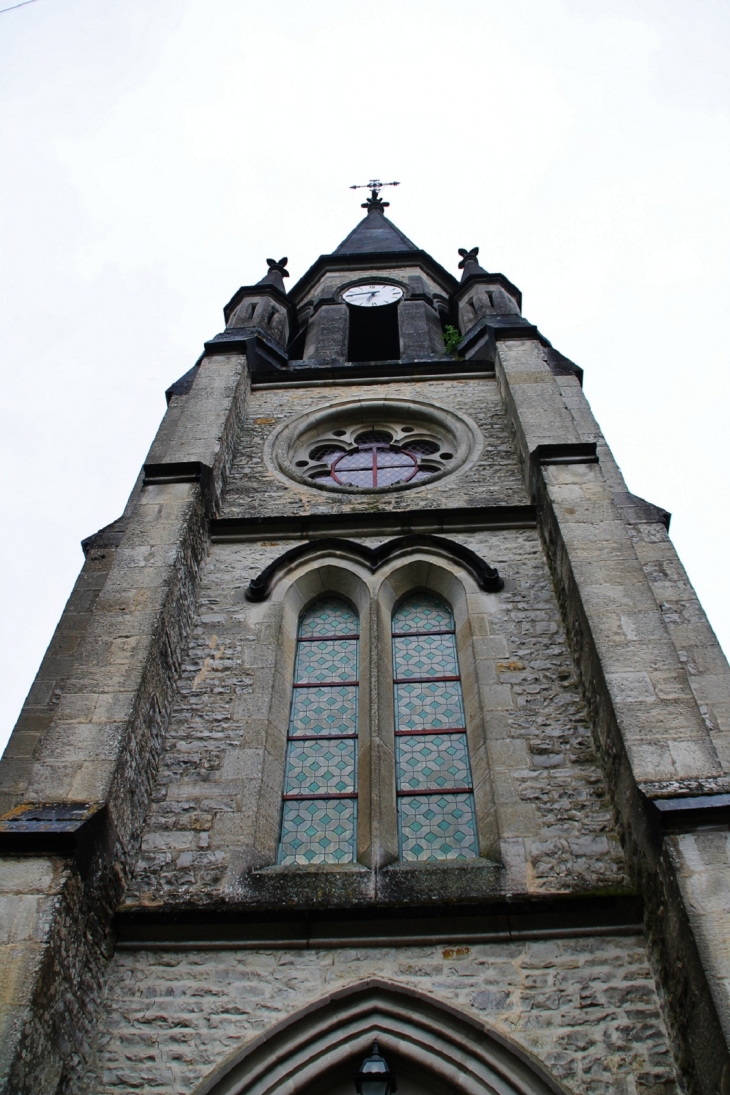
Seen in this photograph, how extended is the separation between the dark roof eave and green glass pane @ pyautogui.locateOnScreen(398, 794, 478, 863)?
14638mm

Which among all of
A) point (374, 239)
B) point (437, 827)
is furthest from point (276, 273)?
point (437, 827)

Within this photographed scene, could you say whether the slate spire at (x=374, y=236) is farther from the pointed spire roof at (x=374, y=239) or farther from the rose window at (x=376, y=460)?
the rose window at (x=376, y=460)

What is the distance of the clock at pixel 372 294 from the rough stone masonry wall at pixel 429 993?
14.3 meters

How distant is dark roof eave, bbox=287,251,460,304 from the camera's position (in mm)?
19781

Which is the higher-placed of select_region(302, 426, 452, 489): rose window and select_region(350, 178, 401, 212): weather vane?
select_region(350, 178, 401, 212): weather vane

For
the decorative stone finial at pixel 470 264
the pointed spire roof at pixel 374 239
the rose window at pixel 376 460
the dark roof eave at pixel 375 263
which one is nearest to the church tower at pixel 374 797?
the rose window at pixel 376 460

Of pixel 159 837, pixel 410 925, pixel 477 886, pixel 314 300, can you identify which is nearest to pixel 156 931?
pixel 159 837

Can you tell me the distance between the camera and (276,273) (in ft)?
61.4

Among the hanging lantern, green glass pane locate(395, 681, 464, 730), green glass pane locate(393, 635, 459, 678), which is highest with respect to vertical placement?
green glass pane locate(393, 635, 459, 678)

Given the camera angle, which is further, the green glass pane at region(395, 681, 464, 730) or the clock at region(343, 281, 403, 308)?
the clock at region(343, 281, 403, 308)

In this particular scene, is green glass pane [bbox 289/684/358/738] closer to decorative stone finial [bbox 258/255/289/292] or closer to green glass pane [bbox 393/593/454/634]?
green glass pane [bbox 393/593/454/634]

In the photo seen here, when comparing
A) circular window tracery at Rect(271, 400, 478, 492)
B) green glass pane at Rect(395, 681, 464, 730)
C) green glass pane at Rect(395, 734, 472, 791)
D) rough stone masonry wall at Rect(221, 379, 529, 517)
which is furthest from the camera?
circular window tracery at Rect(271, 400, 478, 492)

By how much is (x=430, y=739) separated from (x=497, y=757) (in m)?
0.70

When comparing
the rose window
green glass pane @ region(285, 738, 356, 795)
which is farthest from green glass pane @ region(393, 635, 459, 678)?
the rose window
